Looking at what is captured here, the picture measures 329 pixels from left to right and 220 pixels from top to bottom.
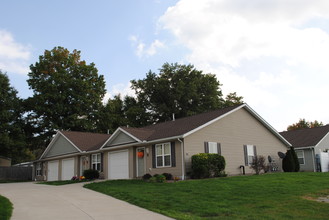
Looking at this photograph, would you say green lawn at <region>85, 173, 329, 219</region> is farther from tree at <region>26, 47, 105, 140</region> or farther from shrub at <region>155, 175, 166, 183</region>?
tree at <region>26, 47, 105, 140</region>

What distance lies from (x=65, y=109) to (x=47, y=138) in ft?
15.3

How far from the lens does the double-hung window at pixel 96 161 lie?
1018 inches

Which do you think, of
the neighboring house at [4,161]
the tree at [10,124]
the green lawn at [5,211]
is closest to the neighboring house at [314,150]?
the green lawn at [5,211]

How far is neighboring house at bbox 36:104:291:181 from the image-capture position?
20031 millimetres

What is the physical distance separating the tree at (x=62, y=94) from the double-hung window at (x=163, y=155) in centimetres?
1980

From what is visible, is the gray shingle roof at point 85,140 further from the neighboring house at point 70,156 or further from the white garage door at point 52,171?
the white garage door at point 52,171

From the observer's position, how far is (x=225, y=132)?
22.2 metres

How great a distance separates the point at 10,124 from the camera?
35688 mm

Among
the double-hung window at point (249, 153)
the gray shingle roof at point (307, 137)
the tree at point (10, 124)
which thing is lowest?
the double-hung window at point (249, 153)

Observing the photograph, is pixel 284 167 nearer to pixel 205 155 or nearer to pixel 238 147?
pixel 238 147

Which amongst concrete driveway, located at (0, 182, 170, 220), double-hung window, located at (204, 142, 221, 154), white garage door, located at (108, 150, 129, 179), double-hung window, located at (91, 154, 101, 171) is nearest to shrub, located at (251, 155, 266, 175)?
double-hung window, located at (204, 142, 221, 154)

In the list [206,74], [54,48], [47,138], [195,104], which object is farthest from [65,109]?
[206,74]

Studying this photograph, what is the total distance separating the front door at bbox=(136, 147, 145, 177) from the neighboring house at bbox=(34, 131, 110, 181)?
4.23 metres

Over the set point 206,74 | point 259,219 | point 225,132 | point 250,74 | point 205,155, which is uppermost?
Answer: point 206,74
